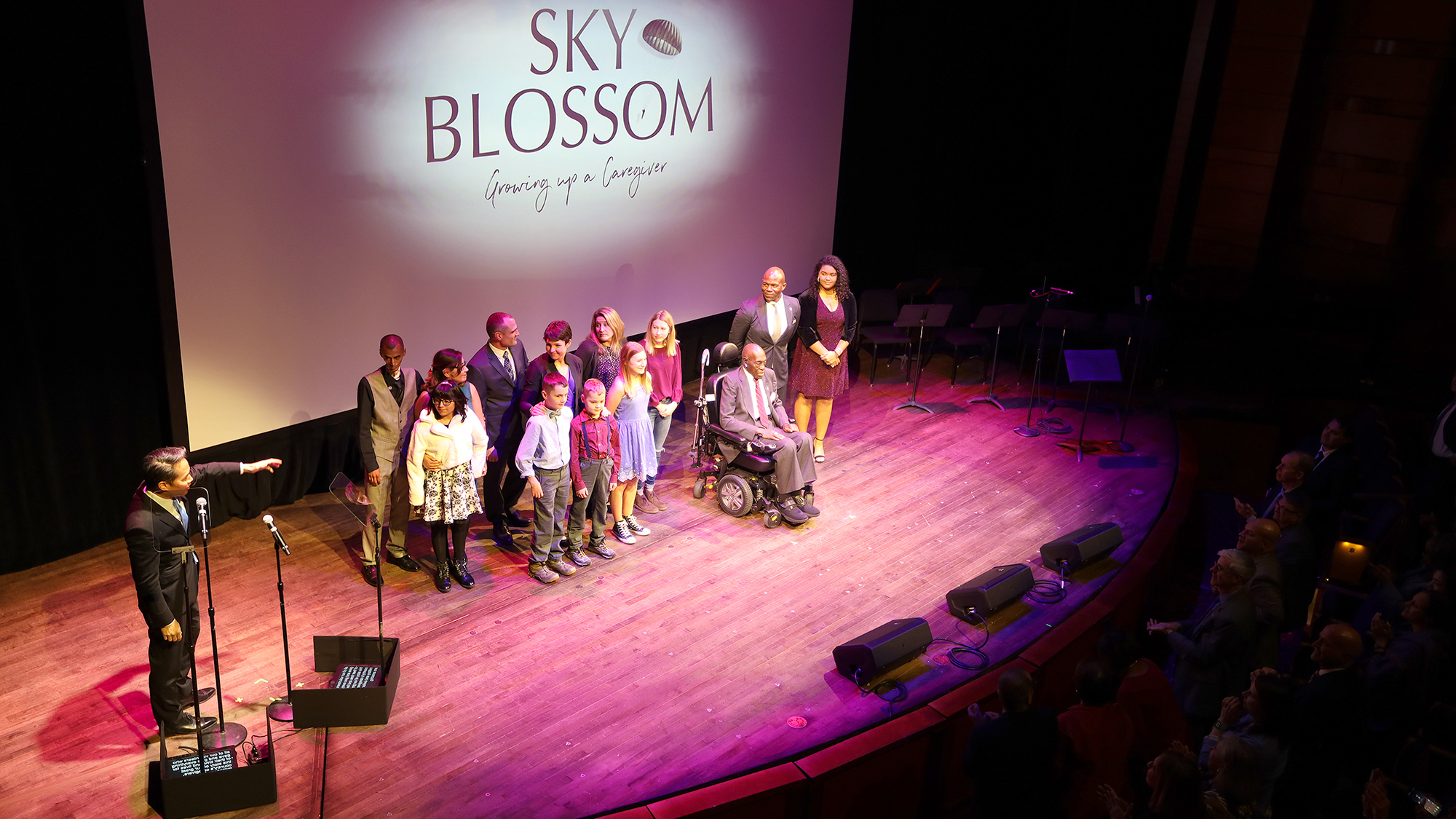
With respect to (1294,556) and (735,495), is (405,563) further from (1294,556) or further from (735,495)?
(1294,556)

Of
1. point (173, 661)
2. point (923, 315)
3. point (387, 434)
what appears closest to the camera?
point (173, 661)

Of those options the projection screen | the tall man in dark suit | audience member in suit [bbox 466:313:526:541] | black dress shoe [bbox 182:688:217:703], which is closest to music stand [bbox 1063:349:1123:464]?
the projection screen

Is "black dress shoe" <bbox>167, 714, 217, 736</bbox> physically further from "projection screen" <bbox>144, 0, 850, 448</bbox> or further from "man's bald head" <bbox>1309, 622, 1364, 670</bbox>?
"man's bald head" <bbox>1309, 622, 1364, 670</bbox>

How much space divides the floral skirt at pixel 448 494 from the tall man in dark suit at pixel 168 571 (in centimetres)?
99

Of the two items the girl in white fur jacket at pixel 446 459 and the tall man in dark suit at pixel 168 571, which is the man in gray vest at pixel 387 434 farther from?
the tall man in dark suit at pixel 168 571

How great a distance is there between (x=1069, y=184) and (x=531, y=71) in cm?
624

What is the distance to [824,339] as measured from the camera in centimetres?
711

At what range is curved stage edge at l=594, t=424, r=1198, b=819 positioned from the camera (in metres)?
3.84

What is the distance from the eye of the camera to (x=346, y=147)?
235 inches

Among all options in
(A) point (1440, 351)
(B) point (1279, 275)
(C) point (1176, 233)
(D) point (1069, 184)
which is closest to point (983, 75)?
(D) point (1069, 184)

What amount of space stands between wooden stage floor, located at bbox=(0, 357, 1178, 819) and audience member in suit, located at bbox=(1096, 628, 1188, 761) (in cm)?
111

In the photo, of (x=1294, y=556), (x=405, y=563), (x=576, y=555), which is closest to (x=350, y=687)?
(x=405, y=563)

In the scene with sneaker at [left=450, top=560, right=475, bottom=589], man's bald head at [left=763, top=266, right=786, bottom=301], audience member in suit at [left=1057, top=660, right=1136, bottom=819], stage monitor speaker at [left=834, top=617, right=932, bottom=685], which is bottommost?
sneaker at [left=450, top=560, right=475, bottom=589]

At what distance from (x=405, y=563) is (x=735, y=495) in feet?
6.69
